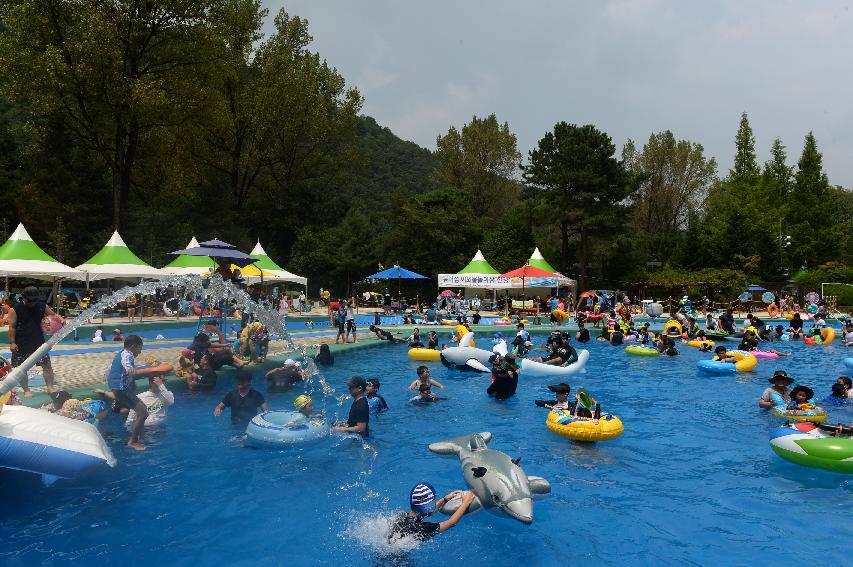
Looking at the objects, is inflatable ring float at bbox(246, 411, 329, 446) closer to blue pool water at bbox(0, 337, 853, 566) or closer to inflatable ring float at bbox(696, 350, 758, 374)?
blue pool water at bbox(0, 337, 853, 566)

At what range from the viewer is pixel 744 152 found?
62.6m

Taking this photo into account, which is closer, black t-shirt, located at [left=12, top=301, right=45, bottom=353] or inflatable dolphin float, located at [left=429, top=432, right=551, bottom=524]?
inflatable dolphin float, located at [left=429, top=432, right=551, bottom=524]

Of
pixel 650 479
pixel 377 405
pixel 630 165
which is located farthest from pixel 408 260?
pixel 650 479

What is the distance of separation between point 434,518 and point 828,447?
18.8ft

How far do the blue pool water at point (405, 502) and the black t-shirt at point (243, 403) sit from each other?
12.2 inches

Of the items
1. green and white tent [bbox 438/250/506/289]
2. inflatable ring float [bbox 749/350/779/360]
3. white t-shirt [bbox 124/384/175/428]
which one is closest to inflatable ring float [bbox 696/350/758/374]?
inflatable ring float [bbox 749/350/779/360]

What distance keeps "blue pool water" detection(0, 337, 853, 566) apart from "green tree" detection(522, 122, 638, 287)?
30.9 m

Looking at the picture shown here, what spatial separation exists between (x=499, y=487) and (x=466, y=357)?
32.3ft

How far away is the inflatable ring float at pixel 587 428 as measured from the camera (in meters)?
9.48

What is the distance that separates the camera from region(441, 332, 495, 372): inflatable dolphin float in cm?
1569

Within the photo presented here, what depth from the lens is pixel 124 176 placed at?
100 ft

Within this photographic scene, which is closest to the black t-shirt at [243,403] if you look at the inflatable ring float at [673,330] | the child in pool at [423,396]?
the child in pool at [423,396]

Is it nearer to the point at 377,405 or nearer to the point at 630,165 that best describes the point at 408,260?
the point at 630,165

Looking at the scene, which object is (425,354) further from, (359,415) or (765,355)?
(765,355)
